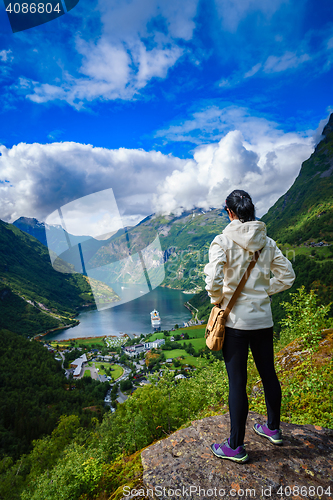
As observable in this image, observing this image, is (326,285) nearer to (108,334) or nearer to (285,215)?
(108,334)

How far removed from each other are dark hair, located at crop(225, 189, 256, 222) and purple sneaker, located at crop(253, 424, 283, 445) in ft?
6.05

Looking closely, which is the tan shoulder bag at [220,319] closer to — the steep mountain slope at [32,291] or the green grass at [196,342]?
the green grass at [196,342]

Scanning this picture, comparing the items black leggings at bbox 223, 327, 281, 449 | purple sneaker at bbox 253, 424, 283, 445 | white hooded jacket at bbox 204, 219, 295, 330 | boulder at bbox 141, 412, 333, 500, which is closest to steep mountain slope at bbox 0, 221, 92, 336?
boulder at bbox 141, 412, 333, 500

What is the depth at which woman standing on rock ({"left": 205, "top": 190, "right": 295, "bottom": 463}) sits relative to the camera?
1.62 meters

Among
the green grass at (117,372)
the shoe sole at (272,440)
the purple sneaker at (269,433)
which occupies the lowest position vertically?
the green grass at (117,372)

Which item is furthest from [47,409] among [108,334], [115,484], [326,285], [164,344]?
[326,285]

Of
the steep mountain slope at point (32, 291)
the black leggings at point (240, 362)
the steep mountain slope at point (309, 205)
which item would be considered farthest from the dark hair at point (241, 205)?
the steep mountain slope at point (32, 291)

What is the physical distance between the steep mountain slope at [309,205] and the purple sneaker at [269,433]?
7851 centimetres

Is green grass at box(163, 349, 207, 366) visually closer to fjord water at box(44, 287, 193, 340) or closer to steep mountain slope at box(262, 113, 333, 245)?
fjord water at box(44, 287, 193, 340)

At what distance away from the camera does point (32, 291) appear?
354 feet

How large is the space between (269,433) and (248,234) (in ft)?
5.81

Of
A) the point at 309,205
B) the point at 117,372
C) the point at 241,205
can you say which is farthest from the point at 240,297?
the point at 309,205

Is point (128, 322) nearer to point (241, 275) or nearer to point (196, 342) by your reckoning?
point (196, 342)

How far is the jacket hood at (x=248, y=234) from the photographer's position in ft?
5.35
